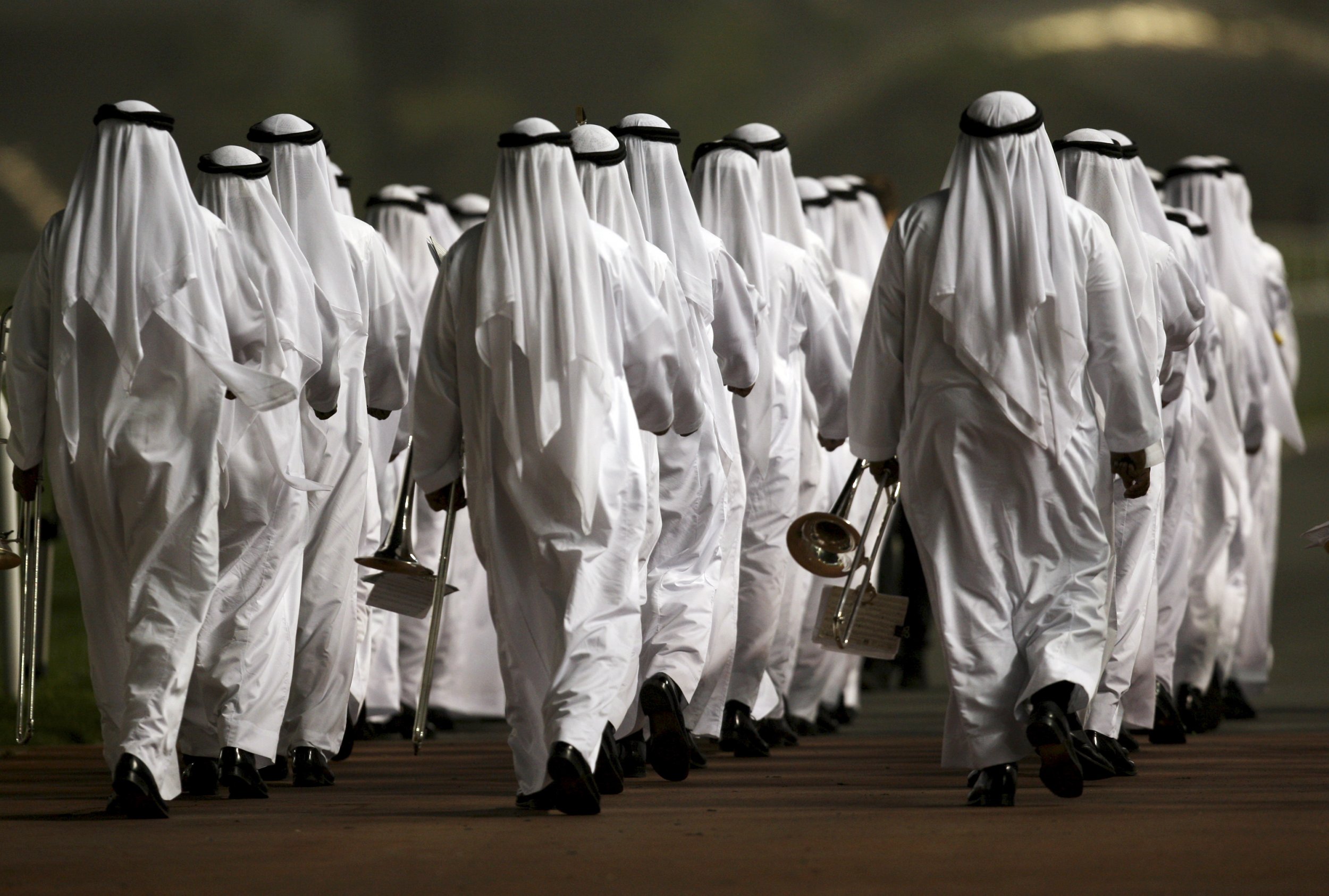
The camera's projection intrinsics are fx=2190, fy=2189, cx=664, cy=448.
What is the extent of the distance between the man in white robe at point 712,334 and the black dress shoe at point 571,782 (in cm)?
157

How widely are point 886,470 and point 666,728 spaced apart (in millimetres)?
1126

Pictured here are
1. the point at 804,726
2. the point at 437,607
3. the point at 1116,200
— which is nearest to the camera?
the point at 437,607

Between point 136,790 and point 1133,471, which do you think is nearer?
point 136,790

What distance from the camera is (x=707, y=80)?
945 inches

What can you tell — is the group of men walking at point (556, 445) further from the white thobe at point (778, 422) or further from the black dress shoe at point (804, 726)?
the black dress shoe at point (804, 726)

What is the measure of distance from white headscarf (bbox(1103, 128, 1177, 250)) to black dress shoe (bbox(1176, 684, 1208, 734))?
1.93 metres

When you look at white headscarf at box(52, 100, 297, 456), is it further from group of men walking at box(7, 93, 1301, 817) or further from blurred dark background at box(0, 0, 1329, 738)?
blurred dark background at box(0, 0, 1329, 738)

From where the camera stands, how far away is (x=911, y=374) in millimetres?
6617

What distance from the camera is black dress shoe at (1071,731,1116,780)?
6.26 meters

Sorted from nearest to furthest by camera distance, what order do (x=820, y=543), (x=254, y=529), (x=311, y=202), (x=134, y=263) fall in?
(x=134, y=263) → (x=254, y=529) → (x=820, y=543) → (x=311, y=202)

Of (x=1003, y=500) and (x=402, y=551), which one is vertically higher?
(x=1003, y=500)

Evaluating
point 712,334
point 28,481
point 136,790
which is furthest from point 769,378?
point 136,790

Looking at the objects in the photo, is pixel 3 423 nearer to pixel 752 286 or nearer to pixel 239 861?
pixel 752 286

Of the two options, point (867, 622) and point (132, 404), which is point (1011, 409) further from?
point (132, 404)
